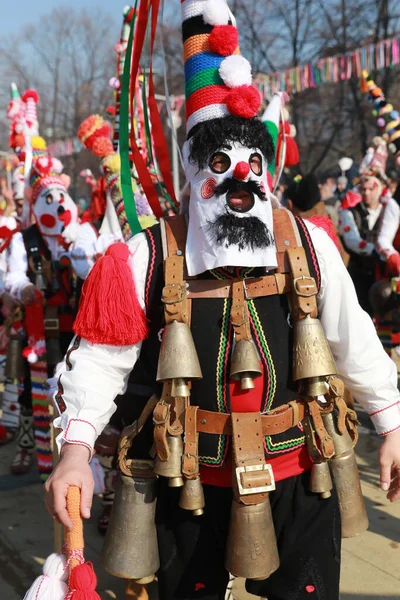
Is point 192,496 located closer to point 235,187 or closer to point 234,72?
point 235,187

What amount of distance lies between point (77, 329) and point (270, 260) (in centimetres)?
57

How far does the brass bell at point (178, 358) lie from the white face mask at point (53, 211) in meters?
2.49

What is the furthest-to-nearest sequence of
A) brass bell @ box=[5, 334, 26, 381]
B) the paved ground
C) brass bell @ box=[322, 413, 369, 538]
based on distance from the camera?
brass bell @ box=[5, 334, 26, 381] → the paved ground → brass bell @ box=[322, 413, 369, 538]

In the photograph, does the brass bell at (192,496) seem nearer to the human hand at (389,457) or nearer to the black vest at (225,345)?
the black vest at (225,345)

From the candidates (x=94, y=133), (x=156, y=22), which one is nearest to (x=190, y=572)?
(x=156, y=22)

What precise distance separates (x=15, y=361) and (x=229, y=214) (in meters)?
2.77

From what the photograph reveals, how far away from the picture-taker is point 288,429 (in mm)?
1891

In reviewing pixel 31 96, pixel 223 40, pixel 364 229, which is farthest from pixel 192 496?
pixel 364 229

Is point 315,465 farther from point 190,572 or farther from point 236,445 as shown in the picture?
point 190,572

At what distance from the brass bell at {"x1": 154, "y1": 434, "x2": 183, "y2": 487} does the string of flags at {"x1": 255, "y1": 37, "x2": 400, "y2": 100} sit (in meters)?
11.3

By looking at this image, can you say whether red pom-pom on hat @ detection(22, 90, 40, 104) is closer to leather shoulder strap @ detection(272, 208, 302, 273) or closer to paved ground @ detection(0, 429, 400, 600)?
paved ground @ detection(0, 429, 400, 600)

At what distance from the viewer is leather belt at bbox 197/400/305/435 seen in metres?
1.84

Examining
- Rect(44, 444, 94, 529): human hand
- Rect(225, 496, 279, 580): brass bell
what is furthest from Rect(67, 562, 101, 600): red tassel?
Rect(225, 496, 279, 580): brass bell

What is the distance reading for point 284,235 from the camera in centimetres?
192
